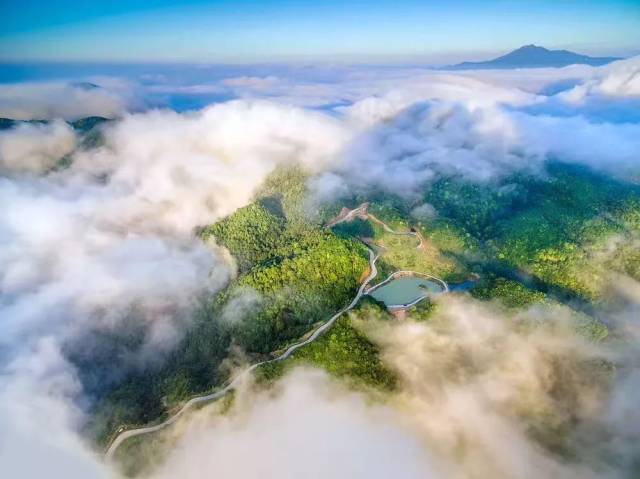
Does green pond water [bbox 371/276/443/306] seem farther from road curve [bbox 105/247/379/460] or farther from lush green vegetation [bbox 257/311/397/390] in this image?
lush green vegetation [bbox 257/311/397/390]

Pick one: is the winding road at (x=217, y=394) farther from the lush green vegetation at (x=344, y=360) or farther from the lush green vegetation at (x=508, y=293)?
the lush green vegetation at (x=508, y=293)

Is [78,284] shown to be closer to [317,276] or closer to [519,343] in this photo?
[317,276]


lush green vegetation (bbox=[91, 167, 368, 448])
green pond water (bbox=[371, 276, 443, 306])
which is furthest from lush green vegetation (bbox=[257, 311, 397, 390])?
green pond water (bbox=[371, 276, 443, 306])

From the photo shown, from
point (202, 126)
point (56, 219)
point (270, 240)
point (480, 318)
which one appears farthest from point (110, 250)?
point (480, 318)

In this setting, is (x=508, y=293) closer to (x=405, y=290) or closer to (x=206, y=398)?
(x=405, y=290)

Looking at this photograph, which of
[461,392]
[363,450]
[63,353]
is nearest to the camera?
[363,450]

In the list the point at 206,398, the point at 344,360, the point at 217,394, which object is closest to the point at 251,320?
the point at 217,394

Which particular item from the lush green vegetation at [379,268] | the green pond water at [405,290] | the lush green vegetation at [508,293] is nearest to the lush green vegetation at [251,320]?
the lush green vegetation at [379,268]

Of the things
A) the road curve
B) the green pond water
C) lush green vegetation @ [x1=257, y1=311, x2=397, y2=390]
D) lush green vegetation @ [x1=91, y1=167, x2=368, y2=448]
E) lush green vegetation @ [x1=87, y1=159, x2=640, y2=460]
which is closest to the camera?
lush green vegetation @ [x1=257, y1=311, x2=397, y2=390]
